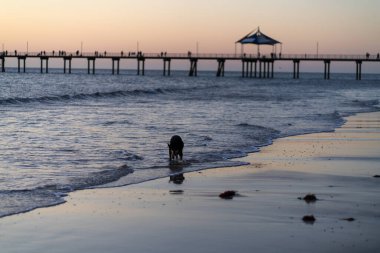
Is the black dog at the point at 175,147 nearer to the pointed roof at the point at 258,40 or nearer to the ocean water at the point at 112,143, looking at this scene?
the ocean water at the point at 112,143

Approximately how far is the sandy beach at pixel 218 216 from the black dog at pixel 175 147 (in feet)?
4.71

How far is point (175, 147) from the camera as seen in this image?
14273mm

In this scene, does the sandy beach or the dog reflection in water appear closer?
the sandy beach

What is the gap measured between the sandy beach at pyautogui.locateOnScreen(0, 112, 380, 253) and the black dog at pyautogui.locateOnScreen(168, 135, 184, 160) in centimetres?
143

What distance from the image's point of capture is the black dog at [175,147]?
14156 millimetres

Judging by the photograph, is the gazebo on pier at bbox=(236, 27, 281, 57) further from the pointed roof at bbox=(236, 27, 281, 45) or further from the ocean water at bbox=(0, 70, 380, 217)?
the ocean water at bbox=(0, 70, 380, 217)

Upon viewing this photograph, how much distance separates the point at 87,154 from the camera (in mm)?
14891

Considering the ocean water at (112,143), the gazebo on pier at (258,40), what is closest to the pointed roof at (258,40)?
the gazebo on pier at (258,40)

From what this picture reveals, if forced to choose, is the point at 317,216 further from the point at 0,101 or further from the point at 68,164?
the point at 0,101

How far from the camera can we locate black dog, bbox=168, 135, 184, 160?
46.4 feet

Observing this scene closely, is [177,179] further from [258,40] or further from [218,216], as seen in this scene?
[258,40]

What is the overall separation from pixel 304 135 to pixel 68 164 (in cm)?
925

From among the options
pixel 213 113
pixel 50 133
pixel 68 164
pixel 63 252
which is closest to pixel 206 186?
pixel 68 164

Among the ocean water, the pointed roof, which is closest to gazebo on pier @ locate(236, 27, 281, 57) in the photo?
the pointed roof
